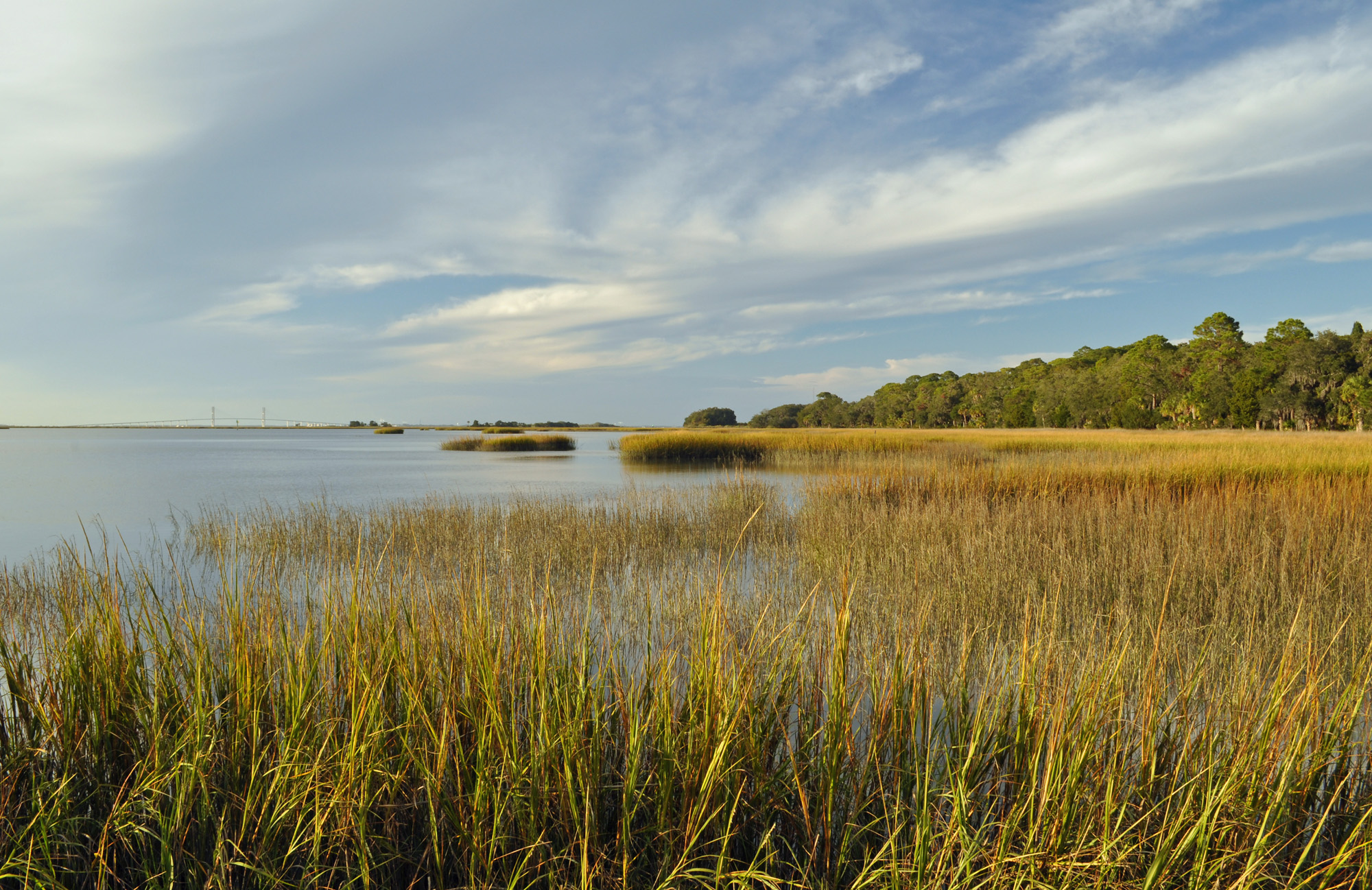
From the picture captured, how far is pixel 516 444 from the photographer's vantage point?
42.6 meters

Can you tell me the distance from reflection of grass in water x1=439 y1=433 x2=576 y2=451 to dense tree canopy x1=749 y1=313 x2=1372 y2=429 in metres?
45.0

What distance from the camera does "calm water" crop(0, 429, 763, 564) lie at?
12211mm

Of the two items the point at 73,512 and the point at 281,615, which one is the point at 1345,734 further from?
the point at 73,512

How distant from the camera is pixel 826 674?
9.60 feet

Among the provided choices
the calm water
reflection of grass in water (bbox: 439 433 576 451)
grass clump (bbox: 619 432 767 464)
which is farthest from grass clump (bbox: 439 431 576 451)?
grass clump (bbox: 619 432 767 464)

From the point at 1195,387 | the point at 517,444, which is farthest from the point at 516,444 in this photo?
the point at 1195,387

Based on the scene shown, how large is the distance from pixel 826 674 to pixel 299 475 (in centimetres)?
2516

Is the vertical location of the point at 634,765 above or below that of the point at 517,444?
below

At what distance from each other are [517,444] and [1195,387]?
4946cm

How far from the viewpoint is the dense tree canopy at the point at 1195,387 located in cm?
4003

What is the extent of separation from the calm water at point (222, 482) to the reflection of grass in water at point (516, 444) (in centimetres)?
546

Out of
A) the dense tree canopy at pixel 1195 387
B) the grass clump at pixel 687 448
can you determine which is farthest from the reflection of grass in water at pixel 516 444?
the dense tree canopy at pixel 1195 387

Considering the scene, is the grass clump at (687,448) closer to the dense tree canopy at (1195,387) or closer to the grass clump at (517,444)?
the grass clump at (517,444)

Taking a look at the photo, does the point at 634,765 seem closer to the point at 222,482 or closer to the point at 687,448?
the point at 222,482
